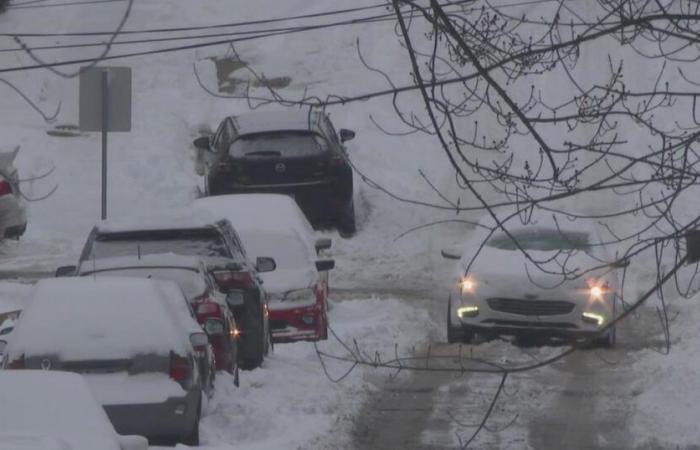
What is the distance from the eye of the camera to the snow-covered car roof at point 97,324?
11.1 metres

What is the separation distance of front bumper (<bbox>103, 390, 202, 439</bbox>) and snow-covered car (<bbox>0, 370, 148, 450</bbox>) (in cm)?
373

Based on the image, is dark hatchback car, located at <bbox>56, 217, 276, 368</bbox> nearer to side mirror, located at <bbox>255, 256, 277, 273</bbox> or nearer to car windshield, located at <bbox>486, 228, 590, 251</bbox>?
side mirror, located at <bbox>255, 256, 277, 273</bbox>

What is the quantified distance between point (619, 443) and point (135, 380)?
3.86 m

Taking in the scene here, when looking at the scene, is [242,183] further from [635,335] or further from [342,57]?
[342,57]

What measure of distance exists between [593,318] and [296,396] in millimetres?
4607

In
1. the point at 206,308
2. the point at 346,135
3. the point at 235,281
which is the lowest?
the point at 206,308

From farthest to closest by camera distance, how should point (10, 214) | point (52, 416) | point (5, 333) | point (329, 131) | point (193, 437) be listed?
point (329, 131) → point (10, 214) → point (5, 333) → point (193, 437) → point (52, 416)

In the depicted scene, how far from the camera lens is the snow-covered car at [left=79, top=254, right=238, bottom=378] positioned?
13297 mm

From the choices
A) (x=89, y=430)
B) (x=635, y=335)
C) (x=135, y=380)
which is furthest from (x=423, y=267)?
(x=89, y=430)

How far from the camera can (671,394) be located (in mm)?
14359

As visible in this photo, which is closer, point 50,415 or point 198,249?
point 50,415

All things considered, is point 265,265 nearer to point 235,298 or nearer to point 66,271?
point 235,298

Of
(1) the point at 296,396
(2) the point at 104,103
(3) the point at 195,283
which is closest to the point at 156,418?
(3) the point at 195,283

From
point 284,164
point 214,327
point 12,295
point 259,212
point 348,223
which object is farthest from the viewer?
point 348,223
